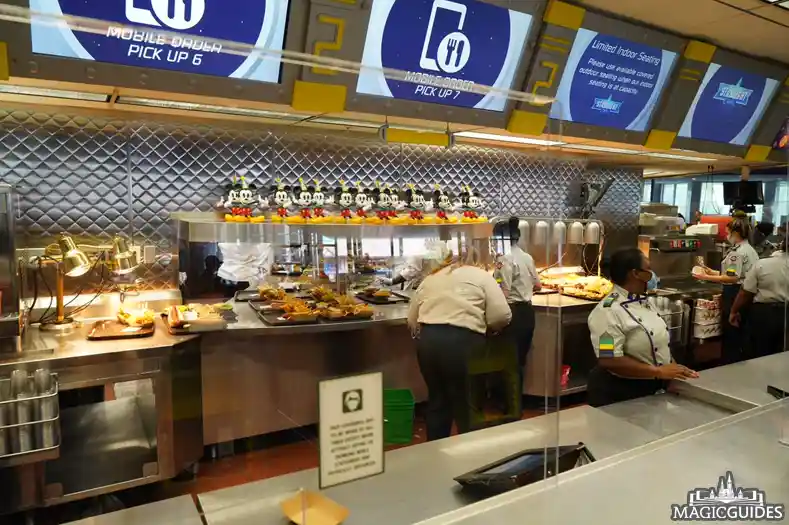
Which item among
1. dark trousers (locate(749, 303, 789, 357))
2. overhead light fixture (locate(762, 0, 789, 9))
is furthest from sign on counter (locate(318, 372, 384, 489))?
dark trousers (locate(749, 303, 789, 357))

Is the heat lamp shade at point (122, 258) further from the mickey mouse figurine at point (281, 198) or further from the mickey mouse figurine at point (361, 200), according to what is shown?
the mickey mouse figurine at point (361, 200)

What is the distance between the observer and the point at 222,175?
3699mm

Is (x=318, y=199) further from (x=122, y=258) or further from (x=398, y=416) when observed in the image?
(x=398, y=416)

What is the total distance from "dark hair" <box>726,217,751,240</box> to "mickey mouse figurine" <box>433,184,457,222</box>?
365cm

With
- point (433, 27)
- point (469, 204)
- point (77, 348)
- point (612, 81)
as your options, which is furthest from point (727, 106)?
point (77, 348)

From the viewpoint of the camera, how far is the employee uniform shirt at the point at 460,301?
5.32ft

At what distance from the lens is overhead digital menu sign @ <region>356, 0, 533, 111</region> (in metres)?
2.83

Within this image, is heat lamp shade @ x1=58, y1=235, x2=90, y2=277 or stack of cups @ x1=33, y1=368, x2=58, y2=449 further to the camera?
heat lamp shade @ x1=58, y1=235, x2=90, y2=277

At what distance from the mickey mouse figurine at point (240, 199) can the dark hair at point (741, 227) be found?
160 inches

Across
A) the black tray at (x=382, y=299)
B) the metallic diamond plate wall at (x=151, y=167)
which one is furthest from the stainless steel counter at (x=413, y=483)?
the metallic diamond plate wall at (x=151, y=167)

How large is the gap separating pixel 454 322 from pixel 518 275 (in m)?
0.24

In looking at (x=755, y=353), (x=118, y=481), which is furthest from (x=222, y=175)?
(x=755, y=353)

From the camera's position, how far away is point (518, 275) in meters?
1.62

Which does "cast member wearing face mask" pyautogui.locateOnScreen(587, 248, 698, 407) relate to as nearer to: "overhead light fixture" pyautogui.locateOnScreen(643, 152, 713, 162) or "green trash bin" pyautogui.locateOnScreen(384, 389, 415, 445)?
"green trash bin" pyautogui.locateOnScreen(384, 389, 415, 445)
